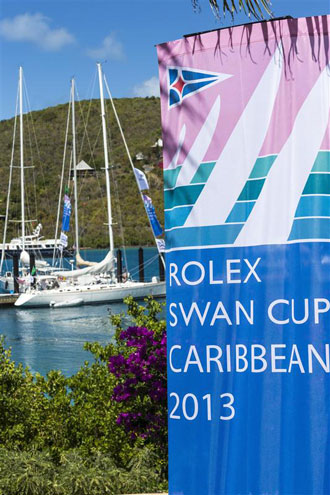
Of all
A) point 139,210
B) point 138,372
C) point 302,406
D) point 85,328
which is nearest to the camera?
point 302,406

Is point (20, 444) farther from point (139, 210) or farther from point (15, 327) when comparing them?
point (139, 210)

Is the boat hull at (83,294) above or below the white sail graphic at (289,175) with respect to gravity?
below

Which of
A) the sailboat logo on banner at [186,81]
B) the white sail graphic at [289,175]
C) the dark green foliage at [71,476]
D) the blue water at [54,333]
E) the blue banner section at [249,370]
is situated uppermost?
the sailboat logo on banner at [186,81]

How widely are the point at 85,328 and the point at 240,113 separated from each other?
88.4ft

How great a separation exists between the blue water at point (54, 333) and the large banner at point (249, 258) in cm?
1556

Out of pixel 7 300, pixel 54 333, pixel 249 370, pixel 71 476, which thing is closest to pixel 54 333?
pixel 54 333

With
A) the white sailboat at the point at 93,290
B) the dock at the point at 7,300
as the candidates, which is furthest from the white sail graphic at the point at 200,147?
the dock at the point at 7,300

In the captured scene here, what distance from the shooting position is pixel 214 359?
346 centimetres

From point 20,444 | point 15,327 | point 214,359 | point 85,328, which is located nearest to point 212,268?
point 214,359

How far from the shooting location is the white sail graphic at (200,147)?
3480mm

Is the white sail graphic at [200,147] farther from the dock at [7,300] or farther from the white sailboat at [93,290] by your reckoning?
the dock at [7,300]

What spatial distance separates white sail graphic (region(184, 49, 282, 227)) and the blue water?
15.7 meters

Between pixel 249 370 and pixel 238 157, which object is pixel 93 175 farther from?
pixel 249 370

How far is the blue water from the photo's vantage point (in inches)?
853
